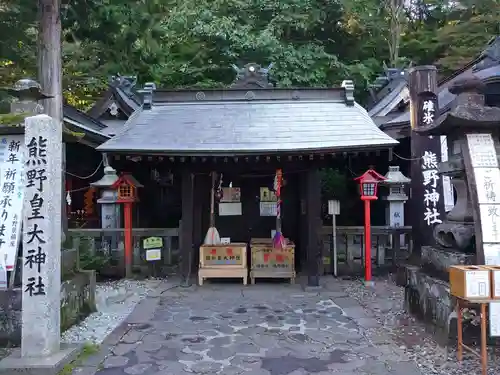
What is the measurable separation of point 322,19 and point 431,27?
6647 millimetres

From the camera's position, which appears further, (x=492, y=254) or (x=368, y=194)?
(x=368, y=194)

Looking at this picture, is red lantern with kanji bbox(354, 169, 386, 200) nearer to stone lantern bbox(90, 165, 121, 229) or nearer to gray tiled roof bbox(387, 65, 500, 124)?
gray tiled roof bbox(387, 65, 500, 124)

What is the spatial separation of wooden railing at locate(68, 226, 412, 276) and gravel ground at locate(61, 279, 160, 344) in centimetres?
86

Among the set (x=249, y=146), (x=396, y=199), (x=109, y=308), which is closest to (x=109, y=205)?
(x=109, y=308)

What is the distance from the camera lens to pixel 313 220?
10.0 meters

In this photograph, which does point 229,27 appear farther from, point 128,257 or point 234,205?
point 128,257

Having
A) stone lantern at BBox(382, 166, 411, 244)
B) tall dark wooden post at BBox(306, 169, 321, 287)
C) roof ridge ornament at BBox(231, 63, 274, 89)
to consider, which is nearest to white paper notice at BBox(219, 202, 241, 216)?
tall dark wooden post at BBox(306, 169, 321, 287)

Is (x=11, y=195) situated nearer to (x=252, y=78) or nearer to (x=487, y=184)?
(x=487, y=184)

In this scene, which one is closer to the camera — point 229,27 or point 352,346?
point 352,346

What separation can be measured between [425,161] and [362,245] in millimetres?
2904

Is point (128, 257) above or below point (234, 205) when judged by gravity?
below

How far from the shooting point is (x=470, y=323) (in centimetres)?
552

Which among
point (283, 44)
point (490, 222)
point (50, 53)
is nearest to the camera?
point (490, 222)

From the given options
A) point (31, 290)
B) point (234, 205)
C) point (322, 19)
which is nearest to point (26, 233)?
point (31, 290)
